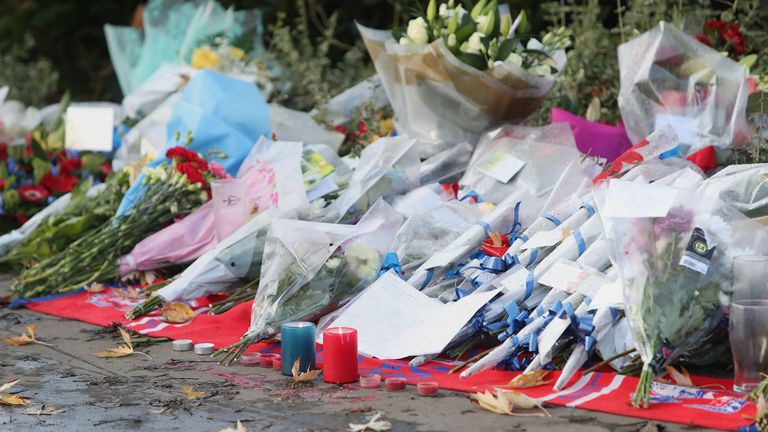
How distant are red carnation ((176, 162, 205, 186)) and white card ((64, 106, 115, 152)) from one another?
3.81ft

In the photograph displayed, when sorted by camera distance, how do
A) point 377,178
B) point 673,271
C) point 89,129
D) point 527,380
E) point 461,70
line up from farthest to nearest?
1. point 89,129
2. point 461,70
3. point 377,178
4. point 527,380
5. point 673,271

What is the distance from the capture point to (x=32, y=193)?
5.09 m

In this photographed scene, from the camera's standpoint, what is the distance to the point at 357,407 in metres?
2.72

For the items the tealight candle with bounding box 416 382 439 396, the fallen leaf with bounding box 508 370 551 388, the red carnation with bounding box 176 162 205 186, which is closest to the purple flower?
the fallen leaf with bounding box 508 370 551 388

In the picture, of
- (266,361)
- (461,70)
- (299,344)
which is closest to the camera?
(299,344)

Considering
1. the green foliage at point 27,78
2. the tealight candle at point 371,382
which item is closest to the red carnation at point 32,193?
the green foliage at point 27,78

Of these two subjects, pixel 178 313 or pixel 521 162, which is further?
pixel 521 162

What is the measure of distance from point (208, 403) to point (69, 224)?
6.90 ft

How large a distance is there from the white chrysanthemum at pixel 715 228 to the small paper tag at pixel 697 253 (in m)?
0.03

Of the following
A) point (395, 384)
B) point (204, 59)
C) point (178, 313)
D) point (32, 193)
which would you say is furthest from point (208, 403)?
point (204, 59)

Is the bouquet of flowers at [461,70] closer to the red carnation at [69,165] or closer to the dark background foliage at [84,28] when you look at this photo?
the red carnation at [69,165]

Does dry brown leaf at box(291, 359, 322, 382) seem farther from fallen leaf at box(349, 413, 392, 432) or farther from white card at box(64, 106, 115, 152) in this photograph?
white card at box(64, 106, 115, 152)

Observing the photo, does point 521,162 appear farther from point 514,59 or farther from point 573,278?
point 573,278

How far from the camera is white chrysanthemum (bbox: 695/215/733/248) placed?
2787 mm
